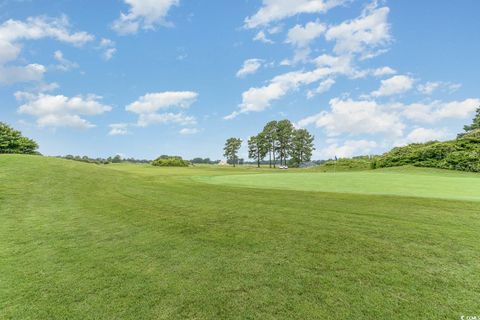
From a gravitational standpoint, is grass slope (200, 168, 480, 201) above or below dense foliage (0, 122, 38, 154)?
below

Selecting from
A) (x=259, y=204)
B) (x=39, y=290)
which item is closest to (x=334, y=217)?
(x=259, y=204)

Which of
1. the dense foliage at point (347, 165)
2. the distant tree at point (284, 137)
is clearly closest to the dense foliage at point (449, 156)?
the dense foliage at point (347, 165)

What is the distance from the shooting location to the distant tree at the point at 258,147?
7256 centimetres

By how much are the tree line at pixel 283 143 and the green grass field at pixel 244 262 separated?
209 ft

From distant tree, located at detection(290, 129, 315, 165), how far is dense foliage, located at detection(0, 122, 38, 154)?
188 feet

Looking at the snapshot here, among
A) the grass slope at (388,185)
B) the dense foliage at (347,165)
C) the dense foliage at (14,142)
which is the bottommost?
the grass slope at (388,185)

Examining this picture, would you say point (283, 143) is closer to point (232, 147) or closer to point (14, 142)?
point (232, 147)

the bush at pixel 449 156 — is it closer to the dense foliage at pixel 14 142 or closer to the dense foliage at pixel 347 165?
the dense foliage at pixel 347 165

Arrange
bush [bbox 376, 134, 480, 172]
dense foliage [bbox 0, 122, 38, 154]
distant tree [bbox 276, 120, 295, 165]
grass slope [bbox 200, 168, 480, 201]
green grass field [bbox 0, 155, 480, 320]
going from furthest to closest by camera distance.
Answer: distant tree [bbox 276, 120, 295, 165] → dense foliage [bbox 0, 122, 38, 154] → bush [bbox 376, 134, 480, 172] → grass slope [bbox 200, 168, 480, 201] → green grass field [bbox 0, 155, 480, 320]

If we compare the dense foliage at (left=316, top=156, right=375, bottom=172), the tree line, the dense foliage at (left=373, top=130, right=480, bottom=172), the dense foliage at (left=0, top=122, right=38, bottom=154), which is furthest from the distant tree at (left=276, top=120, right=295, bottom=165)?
the dense foliage at (left=0, top=122, right=38, bottom=154)

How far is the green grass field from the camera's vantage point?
313 centimetres

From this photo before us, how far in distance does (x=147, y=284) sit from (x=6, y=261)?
2770 mm

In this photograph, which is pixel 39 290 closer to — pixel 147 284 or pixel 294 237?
pixel 147 284

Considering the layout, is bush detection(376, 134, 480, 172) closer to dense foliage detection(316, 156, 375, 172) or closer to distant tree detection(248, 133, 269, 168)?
dense foliage detection(316, 156, 375, 172)
